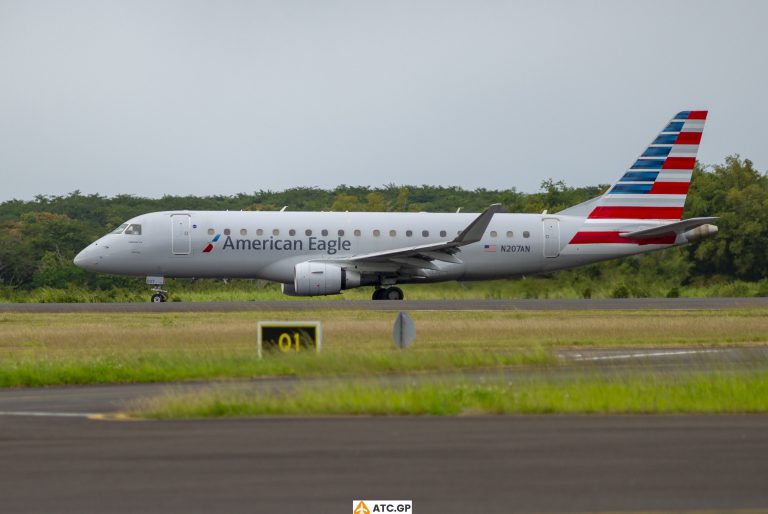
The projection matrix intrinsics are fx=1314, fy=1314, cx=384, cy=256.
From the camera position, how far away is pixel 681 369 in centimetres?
2031

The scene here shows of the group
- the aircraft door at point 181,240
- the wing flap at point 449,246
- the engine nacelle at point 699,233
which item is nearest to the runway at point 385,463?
the wing flap at point 449,246

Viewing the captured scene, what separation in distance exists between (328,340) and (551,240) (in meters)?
20.3

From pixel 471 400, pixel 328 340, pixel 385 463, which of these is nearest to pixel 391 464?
pixel 385 463

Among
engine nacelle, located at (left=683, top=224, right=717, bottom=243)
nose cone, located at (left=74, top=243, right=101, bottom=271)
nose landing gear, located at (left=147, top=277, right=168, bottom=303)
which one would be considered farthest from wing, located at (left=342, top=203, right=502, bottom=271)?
nose cone, located at (left=74, top=243, right=101, bottom=271)

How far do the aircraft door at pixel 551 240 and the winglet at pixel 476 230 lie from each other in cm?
388

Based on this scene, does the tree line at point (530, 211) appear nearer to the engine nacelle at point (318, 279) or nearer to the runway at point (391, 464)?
the engine nacelle at point (318, 279)

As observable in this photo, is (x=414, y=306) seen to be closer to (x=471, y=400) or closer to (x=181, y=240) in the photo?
(x=181, y=240)

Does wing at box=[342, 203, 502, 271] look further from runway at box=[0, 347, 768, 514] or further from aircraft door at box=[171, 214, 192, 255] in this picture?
runway at box=[0, 347, 768, 514]

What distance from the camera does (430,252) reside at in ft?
138

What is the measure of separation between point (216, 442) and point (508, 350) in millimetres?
11775

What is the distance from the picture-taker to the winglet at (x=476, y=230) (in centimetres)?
4116

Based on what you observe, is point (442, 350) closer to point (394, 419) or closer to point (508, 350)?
point (508, 350)

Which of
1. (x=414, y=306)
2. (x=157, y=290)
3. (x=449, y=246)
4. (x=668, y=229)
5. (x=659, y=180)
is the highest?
(x=659, y=180)

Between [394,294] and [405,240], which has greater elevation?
[405,240]
